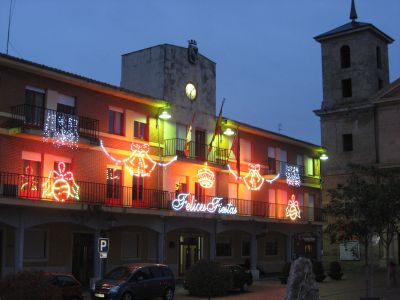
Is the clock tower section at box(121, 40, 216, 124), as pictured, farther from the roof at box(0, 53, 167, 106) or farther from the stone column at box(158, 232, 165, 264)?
the stone column at box(158, 232, 165, 264)

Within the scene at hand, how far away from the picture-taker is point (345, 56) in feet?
191

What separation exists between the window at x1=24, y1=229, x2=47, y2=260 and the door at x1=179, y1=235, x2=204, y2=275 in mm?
10917

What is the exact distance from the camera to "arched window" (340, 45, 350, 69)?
2280 inches

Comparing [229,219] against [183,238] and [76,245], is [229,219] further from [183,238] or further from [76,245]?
[76,245]

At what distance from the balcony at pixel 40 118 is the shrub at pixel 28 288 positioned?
588 inches

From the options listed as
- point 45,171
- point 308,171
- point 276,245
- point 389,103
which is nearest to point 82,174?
point 45,171

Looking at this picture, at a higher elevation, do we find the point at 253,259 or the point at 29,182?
the point at 29,182

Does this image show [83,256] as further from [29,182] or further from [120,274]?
[120,274]

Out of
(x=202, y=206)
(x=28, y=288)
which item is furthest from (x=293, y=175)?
(x=28, y=288)

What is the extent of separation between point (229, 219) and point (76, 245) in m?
10.8

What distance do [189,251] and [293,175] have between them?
462 inches

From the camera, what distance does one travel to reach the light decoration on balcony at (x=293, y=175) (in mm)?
46959

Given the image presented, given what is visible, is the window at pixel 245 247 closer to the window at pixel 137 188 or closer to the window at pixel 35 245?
the window at pixel 137 188

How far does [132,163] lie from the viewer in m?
34.2
